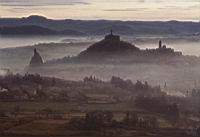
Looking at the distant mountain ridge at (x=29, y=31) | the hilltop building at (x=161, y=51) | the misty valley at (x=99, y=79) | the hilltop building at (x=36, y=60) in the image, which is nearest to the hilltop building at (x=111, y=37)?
the misty valley at (x=99, y=79)

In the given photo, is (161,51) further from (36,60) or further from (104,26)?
(36,60)

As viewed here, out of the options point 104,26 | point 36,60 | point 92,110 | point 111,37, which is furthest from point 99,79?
point 104,26

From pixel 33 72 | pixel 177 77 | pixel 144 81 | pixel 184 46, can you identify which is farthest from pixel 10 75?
pixel 184 46

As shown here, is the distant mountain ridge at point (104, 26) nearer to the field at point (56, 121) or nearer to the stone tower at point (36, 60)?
the stone tower at point (36, 60)

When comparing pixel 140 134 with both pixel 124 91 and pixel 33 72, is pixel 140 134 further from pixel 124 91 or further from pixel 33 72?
pixel 33 72

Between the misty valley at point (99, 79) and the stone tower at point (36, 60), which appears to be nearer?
the misty valley at point (99, 79)

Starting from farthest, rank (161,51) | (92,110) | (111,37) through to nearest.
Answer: (111,37)
(161,51)
(92,110)

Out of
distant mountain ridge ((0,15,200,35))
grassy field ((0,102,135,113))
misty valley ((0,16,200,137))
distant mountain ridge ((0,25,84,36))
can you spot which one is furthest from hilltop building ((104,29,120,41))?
grassy field ((0,102,135,113))

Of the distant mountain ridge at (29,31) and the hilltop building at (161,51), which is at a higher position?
the distant mountain ridge at (29,31)
